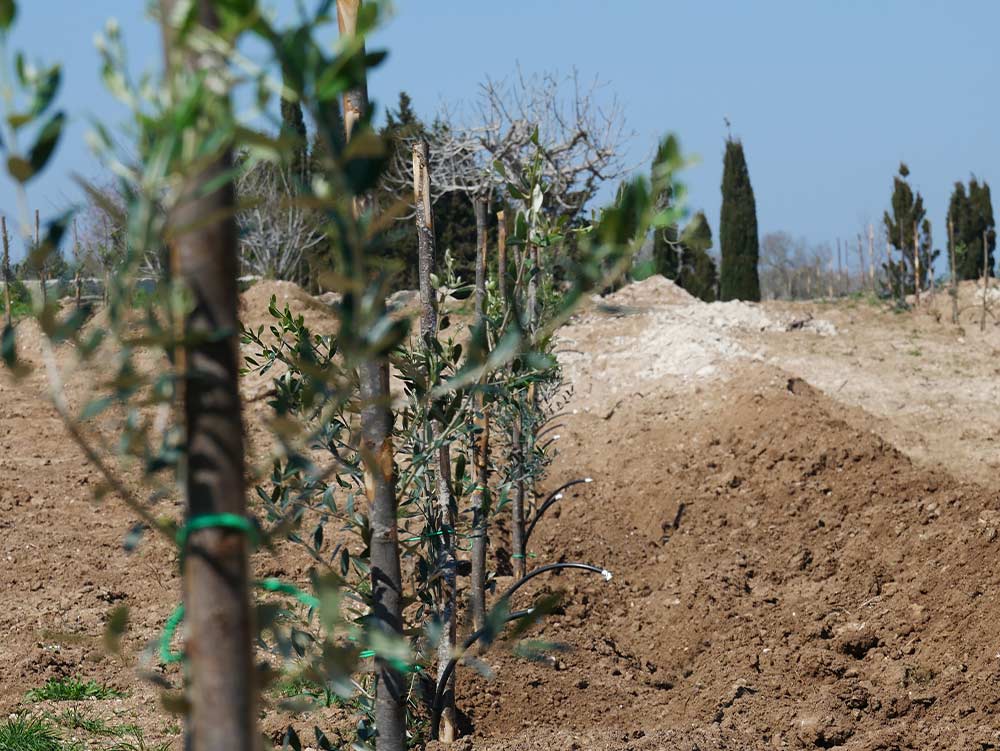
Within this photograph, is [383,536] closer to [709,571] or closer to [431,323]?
[431,323]

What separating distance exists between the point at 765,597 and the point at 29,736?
4113 millimetres

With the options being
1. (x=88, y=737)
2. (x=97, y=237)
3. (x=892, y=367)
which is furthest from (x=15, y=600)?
(x=97, y=237)

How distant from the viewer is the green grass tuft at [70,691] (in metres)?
4.47

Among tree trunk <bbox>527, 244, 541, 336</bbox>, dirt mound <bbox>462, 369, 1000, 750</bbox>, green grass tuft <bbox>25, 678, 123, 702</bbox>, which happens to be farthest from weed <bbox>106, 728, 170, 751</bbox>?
tree trunk <bbox>527, 244, 541, 336</bbox>

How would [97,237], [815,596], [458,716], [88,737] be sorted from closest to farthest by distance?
[88,737]
[458,716]
[815,596]
[97,237]

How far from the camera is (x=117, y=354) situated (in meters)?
1.05

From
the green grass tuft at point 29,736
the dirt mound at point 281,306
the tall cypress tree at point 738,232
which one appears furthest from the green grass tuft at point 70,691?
the tall cypress tree at point 738,232

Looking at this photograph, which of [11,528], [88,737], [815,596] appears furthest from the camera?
[11,528]

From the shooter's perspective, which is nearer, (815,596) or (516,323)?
(516,323)

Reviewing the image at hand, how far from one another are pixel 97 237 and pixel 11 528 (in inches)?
720

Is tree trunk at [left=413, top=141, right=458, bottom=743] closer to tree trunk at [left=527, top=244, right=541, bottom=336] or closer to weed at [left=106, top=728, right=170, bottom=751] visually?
tree trunk at [left=527, top=244, right=541, bottom=336]

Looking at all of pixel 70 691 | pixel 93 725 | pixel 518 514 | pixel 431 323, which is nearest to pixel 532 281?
pixel 431 323

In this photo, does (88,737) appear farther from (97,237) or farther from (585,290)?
(97,237)

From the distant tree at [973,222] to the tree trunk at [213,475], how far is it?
25182 millimetres
